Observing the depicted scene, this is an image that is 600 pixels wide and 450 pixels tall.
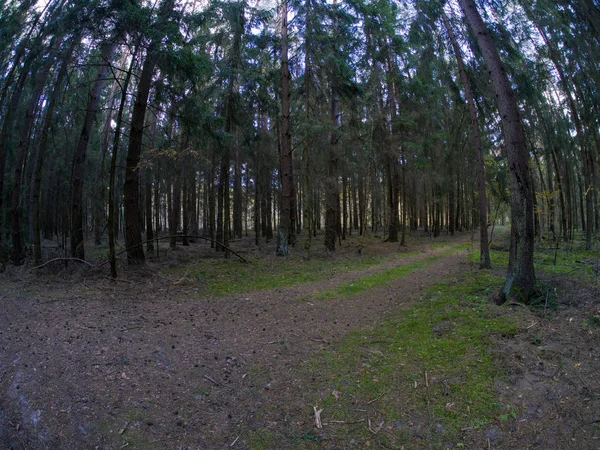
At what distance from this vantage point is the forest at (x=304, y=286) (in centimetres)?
316

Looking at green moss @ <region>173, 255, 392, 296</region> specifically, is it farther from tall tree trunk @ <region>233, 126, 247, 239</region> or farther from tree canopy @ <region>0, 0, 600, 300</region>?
tall tree trunk @ <region>233, 126, 247, 239</region>

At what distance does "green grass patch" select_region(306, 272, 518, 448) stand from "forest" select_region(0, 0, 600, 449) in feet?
0.09

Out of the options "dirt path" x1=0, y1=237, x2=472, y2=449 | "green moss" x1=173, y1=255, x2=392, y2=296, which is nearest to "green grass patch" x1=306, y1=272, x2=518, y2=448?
"dirt path" x1=0, y1=237, x2=472, y2=449

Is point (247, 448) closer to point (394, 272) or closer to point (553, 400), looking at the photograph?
point (553, 400)

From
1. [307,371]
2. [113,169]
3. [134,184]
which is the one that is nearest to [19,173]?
[134,184]

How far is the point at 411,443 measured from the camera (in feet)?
9.43

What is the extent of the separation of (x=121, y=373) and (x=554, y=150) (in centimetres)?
2110

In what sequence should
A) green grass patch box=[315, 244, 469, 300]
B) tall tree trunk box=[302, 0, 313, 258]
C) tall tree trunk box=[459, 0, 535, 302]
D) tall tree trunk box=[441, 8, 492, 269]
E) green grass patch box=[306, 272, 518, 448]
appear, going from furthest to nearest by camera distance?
tall tree trunk box=[302, 0, 313, 258]
tall tree trunk box=[441, 8, 492, 269]
green grass patch box=[315, 244, 469, 300]
tall tree trunk box=[459, 0, 535, 302]
green grass patch box=[306, 272, 518, 448]

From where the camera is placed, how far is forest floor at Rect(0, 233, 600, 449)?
2.95 m

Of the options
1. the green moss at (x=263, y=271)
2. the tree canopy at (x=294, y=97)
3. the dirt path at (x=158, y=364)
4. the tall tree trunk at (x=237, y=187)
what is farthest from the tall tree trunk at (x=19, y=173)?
the tall tree trunk at (x=237, y=187)

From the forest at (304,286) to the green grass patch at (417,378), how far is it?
0.03 m

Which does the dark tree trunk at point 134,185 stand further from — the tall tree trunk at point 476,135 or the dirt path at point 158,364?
the tall tree trunk at point 476,135

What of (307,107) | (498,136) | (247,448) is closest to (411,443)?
(247,448)

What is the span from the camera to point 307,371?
162 inches
